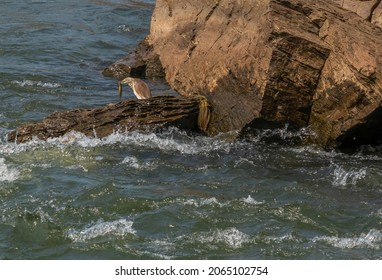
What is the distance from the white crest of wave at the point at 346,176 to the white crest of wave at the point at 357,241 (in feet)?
4.91

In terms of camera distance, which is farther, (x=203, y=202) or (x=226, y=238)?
(x=203, y=202)

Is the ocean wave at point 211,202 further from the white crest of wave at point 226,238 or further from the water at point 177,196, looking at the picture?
the white crest of wave at point 226,238

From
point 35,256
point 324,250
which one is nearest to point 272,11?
point 324,250

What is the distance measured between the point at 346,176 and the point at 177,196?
190cm

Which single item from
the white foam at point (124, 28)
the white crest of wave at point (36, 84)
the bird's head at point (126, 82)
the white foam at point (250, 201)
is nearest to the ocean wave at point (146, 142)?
the bird's head at point (126, 82)

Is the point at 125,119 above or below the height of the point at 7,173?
above

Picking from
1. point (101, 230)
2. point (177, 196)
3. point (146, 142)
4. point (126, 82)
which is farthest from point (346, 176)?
point (126, 82)

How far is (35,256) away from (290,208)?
8.02ft

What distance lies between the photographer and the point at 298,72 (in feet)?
33.8

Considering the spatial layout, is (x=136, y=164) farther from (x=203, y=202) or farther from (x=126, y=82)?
(x=126, y=82)

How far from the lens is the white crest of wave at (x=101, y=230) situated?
785 cm

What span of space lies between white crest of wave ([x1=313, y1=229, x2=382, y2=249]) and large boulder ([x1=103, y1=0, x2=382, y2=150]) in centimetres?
240

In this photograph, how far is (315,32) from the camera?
10531 millimetres

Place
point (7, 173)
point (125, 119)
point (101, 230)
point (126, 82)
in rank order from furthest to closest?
point (126, 82)
point (125, 119)
point (7, 173)
point (101, 230)
